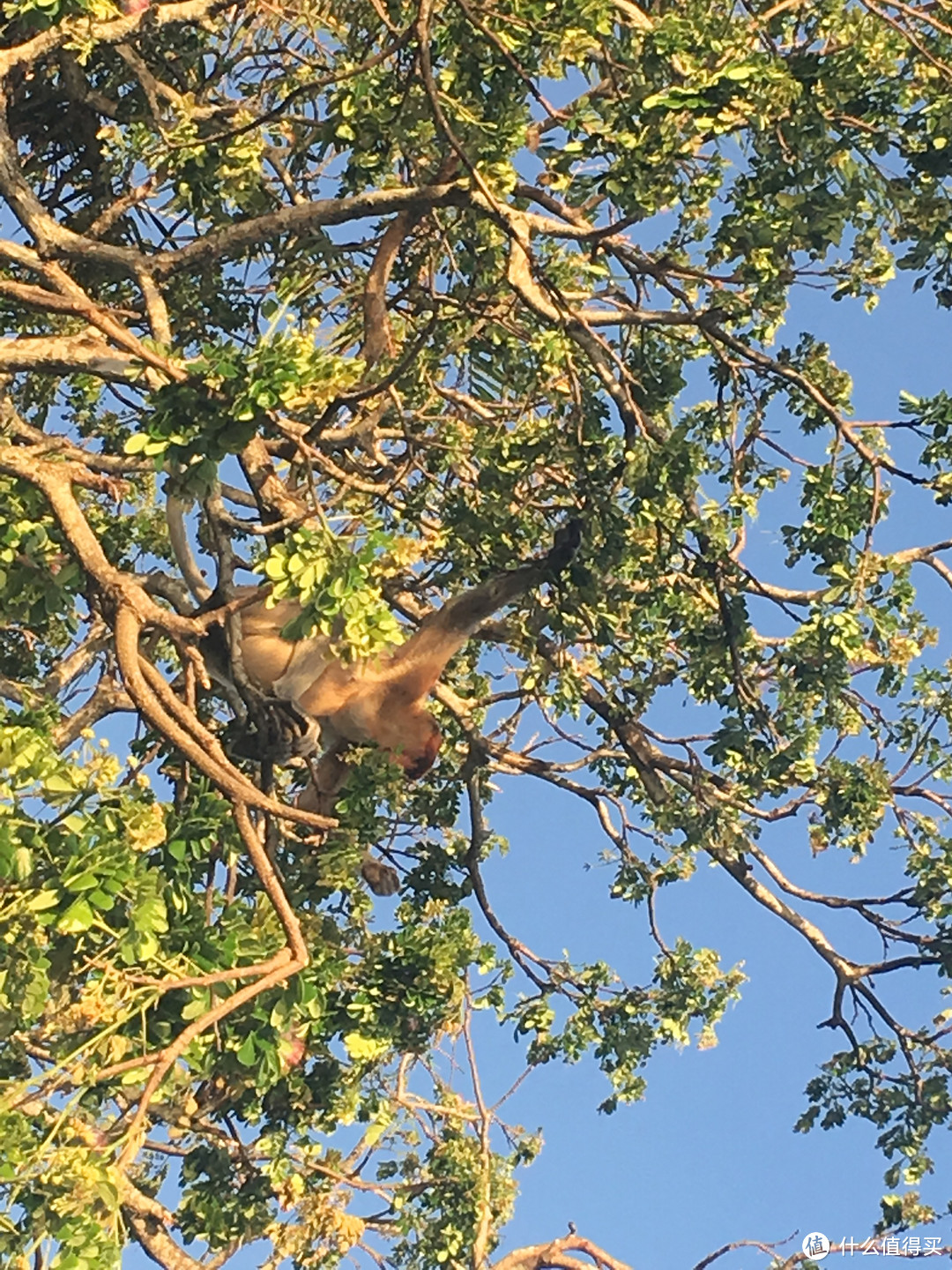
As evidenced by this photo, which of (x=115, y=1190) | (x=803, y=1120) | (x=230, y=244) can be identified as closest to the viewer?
(x=115, y=1190)

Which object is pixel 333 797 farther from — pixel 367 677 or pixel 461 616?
pixel 461 616

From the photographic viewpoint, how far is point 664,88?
15.3 feet

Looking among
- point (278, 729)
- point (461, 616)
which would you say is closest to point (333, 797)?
point (461, 616)

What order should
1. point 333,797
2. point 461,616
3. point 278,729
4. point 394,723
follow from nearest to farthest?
point 278,729 → point 461,616 → point 394,723 → point 333,797

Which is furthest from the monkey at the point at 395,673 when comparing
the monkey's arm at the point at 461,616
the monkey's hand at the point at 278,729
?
the monkey's hand at the point at 278,729

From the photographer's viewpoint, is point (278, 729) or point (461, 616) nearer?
point (278, 729)

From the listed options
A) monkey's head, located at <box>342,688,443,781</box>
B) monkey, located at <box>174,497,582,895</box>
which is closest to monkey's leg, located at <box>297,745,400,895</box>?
monkey, located at <box>174,497,582,895</box>

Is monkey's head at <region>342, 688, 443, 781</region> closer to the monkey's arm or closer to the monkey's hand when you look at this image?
the monkey's arm

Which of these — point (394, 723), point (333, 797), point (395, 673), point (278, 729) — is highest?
point (395, 673)

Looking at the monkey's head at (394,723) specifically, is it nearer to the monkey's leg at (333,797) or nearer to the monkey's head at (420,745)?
the monkey's head at (420,745)

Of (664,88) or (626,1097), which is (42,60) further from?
(626,1097)

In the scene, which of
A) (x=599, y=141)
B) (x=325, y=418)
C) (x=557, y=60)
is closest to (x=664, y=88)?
(x=599, y=141)

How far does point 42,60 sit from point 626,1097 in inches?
230

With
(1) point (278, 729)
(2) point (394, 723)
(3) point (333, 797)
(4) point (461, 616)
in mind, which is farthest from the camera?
(3) point (333, 797)
